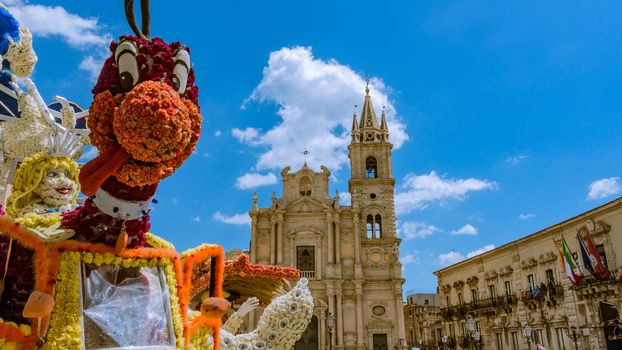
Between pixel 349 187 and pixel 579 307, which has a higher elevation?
pixel 349 187

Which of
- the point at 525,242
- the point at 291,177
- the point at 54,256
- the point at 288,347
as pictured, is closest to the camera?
the point at 54,256

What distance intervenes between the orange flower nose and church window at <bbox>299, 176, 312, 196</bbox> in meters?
25.6

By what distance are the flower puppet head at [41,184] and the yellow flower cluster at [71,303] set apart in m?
1.27

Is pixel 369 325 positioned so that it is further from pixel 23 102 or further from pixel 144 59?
pixel 144 59

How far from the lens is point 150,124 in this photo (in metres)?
2.39

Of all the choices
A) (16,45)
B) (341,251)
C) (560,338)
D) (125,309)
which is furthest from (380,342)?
(125,309)

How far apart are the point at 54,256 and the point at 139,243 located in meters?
0.45

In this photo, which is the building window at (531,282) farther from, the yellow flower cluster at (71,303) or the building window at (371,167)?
the yellow flower cluster at (71,303)

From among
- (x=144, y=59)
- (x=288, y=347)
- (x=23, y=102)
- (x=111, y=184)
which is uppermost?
(x=23, y=102)

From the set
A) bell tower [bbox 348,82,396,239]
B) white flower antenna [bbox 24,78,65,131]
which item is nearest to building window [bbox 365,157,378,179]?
bell tower [bbox 348,82,396,239]

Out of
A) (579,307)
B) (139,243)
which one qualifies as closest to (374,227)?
(579,307)

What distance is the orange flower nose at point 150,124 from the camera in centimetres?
239

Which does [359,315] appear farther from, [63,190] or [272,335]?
[63,190]

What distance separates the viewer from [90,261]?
2721 millimetres
